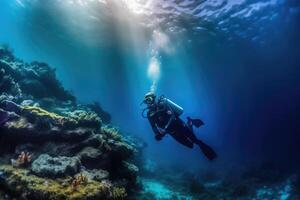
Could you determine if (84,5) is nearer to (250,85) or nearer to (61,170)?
(61,170)

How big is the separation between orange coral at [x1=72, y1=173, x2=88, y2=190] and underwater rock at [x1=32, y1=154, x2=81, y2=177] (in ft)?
1.68

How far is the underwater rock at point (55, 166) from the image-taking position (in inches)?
315

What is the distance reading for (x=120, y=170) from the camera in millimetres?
10711

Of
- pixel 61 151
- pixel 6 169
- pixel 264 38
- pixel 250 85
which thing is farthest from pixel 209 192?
pixel 250 85

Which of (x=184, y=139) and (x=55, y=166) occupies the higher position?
(x=184, y=139)

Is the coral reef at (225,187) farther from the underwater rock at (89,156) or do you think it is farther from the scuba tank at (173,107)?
the scuba tank at (173,107)

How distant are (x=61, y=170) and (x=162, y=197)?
8713 mm

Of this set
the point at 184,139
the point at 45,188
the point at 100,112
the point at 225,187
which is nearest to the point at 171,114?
the point at 184,139

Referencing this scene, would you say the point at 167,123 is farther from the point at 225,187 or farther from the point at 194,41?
the point at 194,41

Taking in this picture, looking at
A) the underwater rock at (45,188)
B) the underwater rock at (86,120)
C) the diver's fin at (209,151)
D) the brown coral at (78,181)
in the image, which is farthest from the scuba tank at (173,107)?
the brown coral at (78,181)

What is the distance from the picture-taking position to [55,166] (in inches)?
323

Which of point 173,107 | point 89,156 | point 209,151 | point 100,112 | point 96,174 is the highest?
point 100,112

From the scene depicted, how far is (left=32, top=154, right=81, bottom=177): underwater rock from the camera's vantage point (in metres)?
8.01

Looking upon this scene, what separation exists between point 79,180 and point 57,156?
7.59 feet
